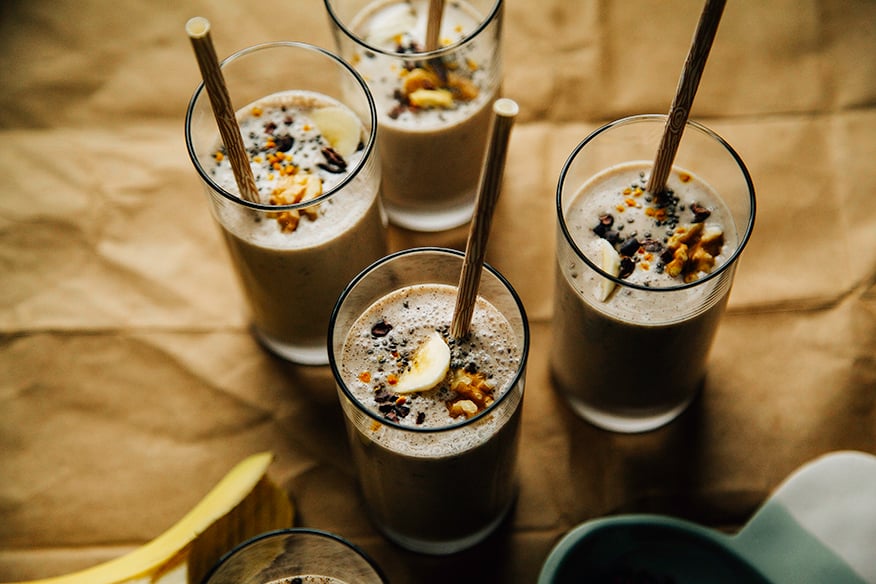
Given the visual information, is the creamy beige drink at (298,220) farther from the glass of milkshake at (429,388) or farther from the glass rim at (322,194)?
the glass of milkshake at (429,388)

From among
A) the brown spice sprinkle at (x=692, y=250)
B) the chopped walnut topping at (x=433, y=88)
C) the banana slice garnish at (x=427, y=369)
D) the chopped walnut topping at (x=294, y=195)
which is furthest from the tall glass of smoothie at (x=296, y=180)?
the brown spice sprinkle at (x=692, y=250)

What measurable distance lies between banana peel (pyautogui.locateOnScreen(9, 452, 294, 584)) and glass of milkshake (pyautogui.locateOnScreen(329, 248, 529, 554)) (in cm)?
15

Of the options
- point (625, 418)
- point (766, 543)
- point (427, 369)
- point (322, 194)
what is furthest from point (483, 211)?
point (766, 543)

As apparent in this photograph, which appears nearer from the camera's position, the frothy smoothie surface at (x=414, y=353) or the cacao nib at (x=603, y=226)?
the frothy smoothie surface at (x=414, y=353)

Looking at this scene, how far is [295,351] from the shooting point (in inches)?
62.1

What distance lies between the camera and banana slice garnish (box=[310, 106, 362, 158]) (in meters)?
1.44

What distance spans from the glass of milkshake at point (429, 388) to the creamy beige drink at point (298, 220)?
13 cm

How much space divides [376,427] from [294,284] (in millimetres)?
321

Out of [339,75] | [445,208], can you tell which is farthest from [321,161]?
[445,208]

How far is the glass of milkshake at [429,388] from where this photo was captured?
119 centimetres

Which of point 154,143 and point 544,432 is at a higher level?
point 154,143

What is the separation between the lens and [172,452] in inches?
59.6

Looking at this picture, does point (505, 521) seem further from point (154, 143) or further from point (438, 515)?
point (154, 143)

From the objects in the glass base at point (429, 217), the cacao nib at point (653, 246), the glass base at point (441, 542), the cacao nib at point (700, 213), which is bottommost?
the glass base at point (441, 542)
